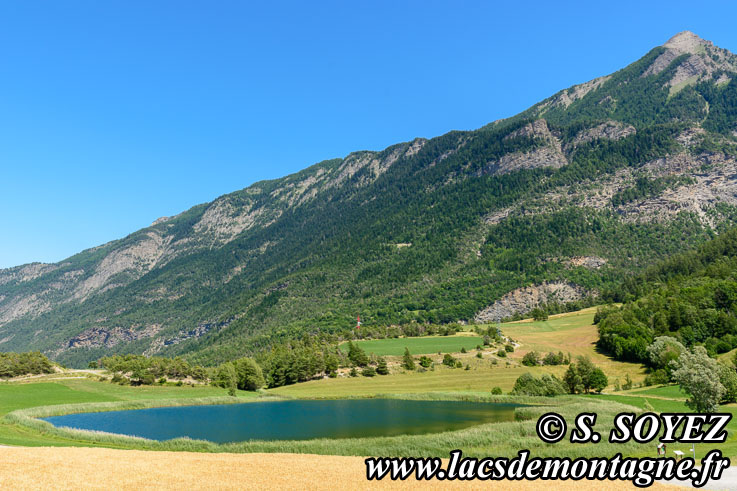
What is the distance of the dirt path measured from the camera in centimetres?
2573

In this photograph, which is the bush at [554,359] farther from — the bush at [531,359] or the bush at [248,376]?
the bush at [248,376]

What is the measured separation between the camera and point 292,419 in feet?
242

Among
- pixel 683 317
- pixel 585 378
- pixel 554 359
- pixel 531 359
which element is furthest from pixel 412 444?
pixel 683 317

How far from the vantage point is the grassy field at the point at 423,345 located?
15012cm

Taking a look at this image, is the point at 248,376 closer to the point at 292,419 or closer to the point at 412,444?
the point at 292,419

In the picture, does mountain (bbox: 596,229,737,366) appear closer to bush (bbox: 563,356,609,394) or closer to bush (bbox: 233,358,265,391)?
bush (bbox: 563,356,609,394)

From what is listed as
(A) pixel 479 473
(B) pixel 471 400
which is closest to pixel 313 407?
(B) pixel 471 400

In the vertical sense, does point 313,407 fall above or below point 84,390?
below

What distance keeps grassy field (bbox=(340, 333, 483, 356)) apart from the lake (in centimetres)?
5454

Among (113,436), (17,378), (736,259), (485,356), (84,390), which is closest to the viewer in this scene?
(113,436)

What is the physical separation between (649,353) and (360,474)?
107706 mm

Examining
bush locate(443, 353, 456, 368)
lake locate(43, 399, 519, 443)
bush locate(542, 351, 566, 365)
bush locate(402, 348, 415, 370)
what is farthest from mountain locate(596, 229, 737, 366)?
bush locate(402, 348, 415, 370)

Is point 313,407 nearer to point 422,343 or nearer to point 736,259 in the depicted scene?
point 422,343

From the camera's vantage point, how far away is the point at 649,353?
110 m
